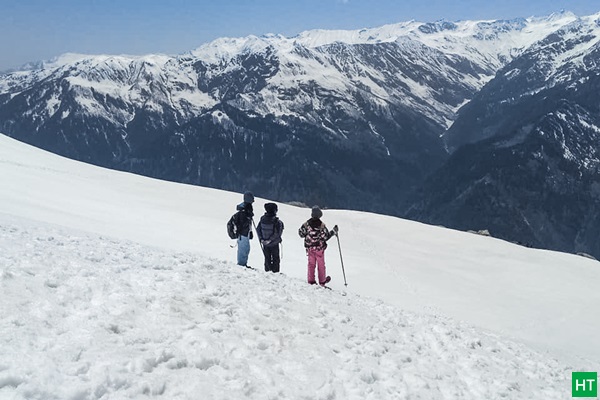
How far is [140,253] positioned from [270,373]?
8022 millimetres

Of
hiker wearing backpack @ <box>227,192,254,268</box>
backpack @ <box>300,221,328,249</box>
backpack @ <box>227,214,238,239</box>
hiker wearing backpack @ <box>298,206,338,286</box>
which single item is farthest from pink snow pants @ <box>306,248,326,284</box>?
backpack @ <box>227,214,238,239</box>

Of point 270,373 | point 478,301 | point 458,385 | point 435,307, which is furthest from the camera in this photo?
point 478,301

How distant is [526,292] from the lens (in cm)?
2731

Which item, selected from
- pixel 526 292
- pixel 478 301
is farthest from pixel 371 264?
pixel 526 292

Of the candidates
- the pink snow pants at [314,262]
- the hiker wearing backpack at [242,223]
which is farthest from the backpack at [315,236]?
the hiker wearing backpack at [242,223]

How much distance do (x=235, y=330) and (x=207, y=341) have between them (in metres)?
1.00

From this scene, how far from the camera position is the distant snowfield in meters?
8.19

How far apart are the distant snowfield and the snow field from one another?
3cm

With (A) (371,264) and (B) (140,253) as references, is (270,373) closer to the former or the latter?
(B) (140,253)

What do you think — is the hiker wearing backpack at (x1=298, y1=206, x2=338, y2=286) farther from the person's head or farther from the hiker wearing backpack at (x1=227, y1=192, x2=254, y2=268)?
the hiker wearing backpack at (x1=227, y1=192, x2=254, y2=268)

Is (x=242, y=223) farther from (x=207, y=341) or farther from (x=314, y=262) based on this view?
(x=207, y=341)

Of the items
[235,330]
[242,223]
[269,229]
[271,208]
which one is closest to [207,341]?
[235,330]

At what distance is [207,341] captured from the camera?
381 inches

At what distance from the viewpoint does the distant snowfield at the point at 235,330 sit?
26.9 feet
